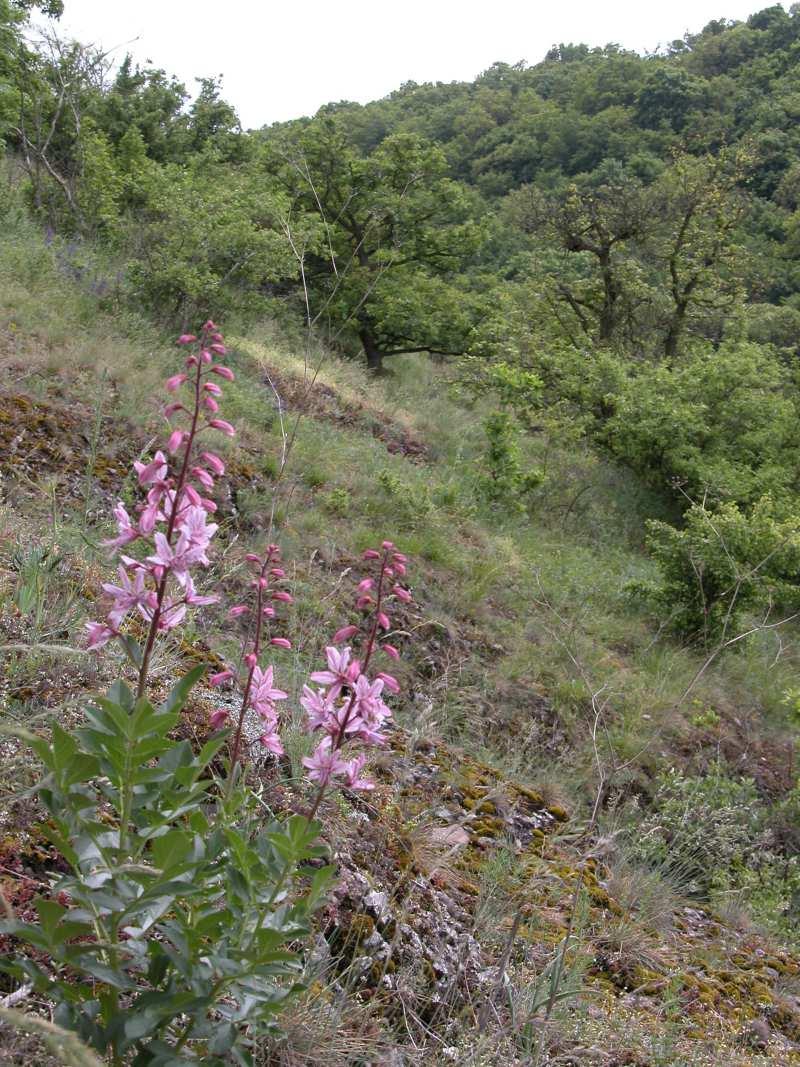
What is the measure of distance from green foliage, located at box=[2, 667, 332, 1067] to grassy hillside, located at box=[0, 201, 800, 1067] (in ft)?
0.81

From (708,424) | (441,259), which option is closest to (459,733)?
(708,424)

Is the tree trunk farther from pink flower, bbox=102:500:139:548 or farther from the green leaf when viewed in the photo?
the green leaf

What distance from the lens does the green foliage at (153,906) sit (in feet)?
3.90

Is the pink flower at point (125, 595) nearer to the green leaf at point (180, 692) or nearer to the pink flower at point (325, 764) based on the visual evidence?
the green leaf at point (180, 692)

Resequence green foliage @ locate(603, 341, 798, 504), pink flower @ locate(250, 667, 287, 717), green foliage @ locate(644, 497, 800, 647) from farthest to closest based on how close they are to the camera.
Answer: green foliage @ locate(603, 341, 798, 504) < green foliage @ locate(644, 497, 800, 647) < pink flower @ locate(250, 667, 287, 717)

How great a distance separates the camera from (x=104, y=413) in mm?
5641

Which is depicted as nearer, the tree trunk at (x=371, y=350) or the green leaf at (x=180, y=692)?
the green leaf at (x=180, y=692)

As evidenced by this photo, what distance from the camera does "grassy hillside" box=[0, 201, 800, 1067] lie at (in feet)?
7.09

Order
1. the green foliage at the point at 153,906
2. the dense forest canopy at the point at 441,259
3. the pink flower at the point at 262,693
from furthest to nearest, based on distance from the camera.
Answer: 1. the dense forest canopy at the point at 441,259
2. the pink flower at the point at 262,693
3. the green foliage at the point at 153,906

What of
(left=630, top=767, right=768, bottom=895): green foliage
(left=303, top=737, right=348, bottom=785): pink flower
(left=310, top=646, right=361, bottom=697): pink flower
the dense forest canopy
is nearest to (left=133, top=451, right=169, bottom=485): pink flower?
(left=310, top=646, right=361, bottom=697): pink flower

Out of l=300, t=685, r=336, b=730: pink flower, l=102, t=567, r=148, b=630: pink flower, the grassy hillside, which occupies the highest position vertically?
l=102, t=567, r=148, b=630: pink flower

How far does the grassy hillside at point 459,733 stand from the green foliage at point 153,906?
0.25 meters

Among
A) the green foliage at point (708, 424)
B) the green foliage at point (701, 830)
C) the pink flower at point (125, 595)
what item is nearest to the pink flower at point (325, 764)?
the pink flower at point (125, 595)

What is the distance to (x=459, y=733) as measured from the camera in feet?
14.7
